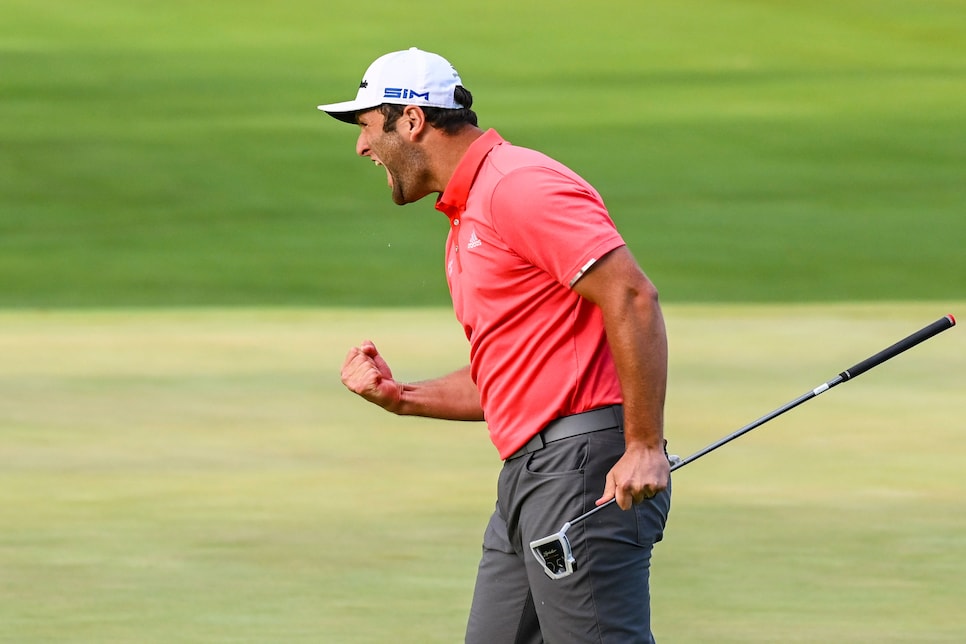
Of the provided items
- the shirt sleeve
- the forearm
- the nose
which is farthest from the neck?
the forearm

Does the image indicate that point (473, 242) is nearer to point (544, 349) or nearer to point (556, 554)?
point (544, 349)

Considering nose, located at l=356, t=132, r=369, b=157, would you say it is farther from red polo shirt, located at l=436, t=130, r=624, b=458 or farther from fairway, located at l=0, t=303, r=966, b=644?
fairway, located at l=0, t=303, r=966, b=644

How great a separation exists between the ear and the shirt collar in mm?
113

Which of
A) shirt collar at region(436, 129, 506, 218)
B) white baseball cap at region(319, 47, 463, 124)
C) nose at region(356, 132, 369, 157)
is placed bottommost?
shirt collar at region(436, 129, 506, 218)

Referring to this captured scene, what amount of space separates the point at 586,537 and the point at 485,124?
2518cm

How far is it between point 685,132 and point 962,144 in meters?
4.09

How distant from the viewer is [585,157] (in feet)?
89.7

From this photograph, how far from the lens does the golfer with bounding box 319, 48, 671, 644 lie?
12.0 feet

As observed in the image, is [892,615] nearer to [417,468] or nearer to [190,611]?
[190,611]

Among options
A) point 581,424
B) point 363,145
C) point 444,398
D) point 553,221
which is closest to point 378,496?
point 444,398

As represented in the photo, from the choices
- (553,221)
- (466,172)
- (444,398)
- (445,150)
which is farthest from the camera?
(444,398)

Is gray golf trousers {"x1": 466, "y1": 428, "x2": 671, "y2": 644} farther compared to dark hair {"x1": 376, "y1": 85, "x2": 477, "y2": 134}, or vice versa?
dark hair {"x1": 376, "y1": 85, "x2": 477, "y2": 134}

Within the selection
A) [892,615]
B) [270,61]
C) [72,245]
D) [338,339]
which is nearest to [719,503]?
[892,615]

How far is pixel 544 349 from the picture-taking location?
12.6 feet
